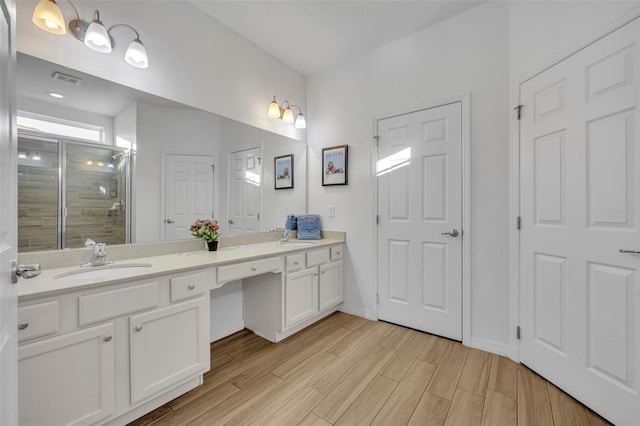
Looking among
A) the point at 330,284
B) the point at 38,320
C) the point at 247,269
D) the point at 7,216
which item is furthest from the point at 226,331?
the point at 7,216

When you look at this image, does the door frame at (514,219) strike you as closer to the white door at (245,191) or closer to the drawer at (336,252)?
the drawer at (336,252)

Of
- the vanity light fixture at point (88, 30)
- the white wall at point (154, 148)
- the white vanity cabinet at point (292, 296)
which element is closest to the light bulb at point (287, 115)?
the white wall at point (154, 148)

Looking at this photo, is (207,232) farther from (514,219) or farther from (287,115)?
(514,219)

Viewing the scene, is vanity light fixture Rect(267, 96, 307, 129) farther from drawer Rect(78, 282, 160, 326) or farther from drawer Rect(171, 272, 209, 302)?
drawer Rect(78, 282, 160, 326)

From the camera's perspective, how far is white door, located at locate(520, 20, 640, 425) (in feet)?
4.45

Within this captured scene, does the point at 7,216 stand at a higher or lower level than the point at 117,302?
higher

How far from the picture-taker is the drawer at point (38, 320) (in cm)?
107

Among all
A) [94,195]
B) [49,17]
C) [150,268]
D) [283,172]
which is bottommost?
[150,268]

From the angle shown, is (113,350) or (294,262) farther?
(294,262)

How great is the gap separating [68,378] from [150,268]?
1.83 feet

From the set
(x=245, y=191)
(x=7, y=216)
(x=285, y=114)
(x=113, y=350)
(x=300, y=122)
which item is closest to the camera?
(x=7, y=216)

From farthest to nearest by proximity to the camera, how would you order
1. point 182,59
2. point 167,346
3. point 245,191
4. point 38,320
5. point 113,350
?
1. point 245,191
2. point 182,59
3. point 167,346
4. point 113,350
5. point 38,320

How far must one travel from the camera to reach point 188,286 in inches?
62.6

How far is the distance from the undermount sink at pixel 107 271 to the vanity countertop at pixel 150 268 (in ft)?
0.04
